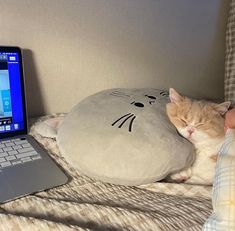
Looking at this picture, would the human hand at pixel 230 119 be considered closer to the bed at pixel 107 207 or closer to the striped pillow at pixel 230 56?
the bed at pixel 107 207

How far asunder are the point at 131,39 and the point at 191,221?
71 cm

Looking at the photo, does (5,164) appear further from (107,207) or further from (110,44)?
(110,44)

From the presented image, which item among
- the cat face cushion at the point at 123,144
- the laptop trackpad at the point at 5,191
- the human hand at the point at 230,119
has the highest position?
the human hand at the point at 230,119

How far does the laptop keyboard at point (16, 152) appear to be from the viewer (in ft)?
2.28

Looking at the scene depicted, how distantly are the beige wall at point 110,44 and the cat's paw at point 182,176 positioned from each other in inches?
18.7

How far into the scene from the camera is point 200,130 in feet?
2.47

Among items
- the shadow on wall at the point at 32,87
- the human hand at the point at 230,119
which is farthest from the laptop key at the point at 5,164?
the human hand at the point at 230,119

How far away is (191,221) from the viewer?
0.54 meters

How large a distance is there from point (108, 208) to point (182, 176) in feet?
0.83

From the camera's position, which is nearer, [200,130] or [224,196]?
[224,196]

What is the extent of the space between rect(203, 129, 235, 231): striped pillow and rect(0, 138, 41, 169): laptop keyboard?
46 cm

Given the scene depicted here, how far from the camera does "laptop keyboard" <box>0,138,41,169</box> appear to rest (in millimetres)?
695

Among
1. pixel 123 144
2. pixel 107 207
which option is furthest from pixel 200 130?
pixel 107 207

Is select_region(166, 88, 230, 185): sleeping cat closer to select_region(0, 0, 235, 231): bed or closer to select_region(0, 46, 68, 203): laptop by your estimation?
select_region(0, 0, 235, 231): bed
